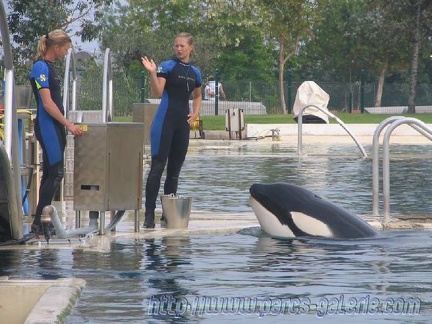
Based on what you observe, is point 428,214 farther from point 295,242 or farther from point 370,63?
point 370,63

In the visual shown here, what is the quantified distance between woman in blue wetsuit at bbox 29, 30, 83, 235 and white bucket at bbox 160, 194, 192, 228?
3.89 ft

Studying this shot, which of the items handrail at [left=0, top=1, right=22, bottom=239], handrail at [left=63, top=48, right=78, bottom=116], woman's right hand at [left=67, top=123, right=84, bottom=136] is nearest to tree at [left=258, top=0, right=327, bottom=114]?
handrail at [left=63, top=48, right=78, bottom=116]

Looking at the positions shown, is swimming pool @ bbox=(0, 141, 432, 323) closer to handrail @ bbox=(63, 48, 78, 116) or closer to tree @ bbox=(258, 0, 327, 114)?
handrail @ bbox=(63, 48, 78, 116)

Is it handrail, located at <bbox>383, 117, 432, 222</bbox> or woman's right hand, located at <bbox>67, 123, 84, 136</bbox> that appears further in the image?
handrail, located at <bbox>383, 117, 432, 222</bbox>

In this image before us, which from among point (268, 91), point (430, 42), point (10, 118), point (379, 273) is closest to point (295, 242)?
point (379, 273)

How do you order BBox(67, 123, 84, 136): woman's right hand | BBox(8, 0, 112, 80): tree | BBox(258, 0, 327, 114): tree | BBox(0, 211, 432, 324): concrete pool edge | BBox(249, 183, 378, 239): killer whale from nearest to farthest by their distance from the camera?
BBox(0, 211, 432, 324): concrete pool edge < BBox(67, 123, 84, 136): woman's right hand < BBox(249, 183, 378, 239): killer whale < BBox(8, 0, 112, 80): tree < BBox(258, 0, 327, 114): tree

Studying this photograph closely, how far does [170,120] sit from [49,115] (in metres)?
1.58

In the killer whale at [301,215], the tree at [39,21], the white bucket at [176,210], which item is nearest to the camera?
the killer whale at [301,215]

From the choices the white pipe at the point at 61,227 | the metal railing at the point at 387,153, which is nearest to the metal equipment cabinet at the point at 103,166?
the white pipe at the point at 61,227

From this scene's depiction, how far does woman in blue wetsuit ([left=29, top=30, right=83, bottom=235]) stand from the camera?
10.6 meters

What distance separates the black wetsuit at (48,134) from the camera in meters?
10.6

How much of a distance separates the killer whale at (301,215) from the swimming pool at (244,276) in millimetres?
145

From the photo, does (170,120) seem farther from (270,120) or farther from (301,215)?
(270,120)

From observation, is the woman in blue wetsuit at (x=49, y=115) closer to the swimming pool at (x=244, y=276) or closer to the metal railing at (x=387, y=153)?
the swimming pool at (x=244, y=276)
